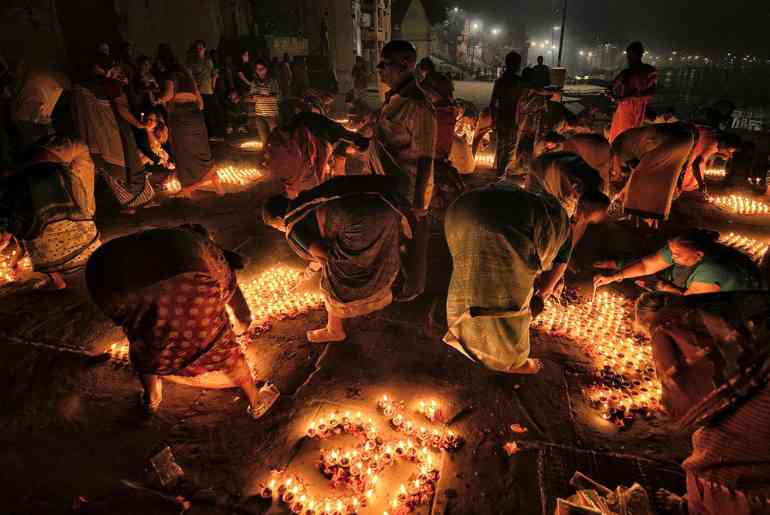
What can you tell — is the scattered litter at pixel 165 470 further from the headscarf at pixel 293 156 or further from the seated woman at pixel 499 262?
the headscarf at pixel 293 156

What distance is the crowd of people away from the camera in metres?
2.27

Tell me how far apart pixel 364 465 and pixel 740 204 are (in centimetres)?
772

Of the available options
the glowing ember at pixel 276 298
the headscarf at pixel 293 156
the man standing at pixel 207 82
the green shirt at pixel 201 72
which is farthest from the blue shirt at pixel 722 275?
the green shirt at pixel 201 72

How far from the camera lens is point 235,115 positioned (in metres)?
12.3

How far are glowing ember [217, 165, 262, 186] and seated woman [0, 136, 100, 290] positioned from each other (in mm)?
3676

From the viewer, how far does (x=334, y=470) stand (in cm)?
247

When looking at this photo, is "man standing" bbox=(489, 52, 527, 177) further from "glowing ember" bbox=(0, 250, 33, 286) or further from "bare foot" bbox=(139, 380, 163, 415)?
"glowing ember" bbox=(0, 250, 33, 286)

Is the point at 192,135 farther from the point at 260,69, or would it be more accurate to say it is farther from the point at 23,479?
the point at 23,479

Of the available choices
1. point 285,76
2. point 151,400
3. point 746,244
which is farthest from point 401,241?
point 285,76

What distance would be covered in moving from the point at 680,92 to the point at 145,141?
29.4 m

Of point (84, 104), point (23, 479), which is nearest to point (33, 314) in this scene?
point (23, 479)

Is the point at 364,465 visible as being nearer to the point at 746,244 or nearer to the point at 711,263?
the point at 711,263

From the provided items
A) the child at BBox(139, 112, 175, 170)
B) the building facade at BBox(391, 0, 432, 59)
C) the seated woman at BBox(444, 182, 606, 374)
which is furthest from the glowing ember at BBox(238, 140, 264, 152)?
the building facade at BBox(391, 0, 432, 59)

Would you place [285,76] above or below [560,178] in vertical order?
above
